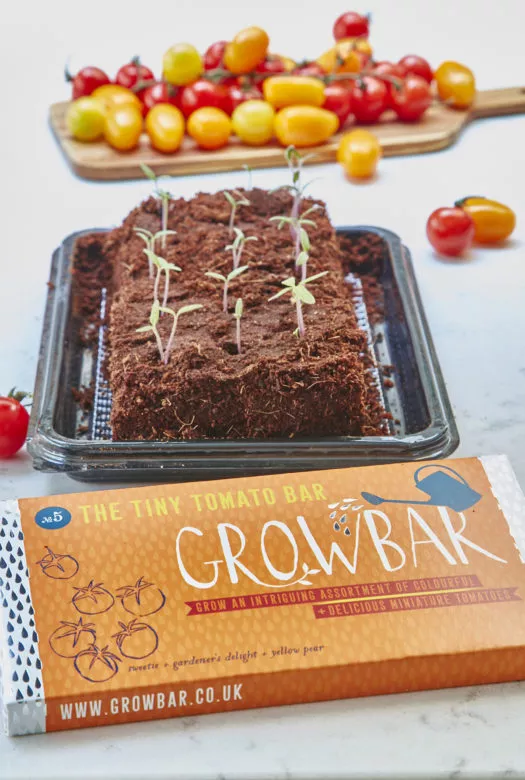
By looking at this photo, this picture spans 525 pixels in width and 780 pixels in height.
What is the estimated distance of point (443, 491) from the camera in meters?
1.43

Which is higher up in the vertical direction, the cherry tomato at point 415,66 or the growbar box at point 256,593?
the cherry tomato at point 415,66

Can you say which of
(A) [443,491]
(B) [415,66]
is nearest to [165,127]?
(B) [415,66]

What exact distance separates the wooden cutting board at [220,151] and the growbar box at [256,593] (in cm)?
151

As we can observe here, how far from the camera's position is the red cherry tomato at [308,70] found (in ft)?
9.63

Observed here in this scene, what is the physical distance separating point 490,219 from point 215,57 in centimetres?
109

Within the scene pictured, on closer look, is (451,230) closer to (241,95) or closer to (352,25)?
(241,95)

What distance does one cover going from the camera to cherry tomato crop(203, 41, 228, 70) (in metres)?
3.00

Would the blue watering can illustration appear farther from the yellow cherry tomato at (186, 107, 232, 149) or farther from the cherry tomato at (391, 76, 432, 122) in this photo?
the cherry tomato at (391, 76, 432, 122)

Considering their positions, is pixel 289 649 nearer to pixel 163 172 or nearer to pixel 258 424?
pixel 258 424

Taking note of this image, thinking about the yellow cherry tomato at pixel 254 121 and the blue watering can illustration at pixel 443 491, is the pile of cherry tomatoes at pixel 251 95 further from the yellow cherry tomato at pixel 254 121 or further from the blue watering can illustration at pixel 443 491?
the blue watering can illustration at pixel 443 491

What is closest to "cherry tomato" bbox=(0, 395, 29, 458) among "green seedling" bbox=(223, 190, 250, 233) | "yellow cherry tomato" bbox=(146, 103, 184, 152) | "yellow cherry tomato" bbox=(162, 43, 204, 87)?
"green seedling" bbox=(223, 190, 250, 233)

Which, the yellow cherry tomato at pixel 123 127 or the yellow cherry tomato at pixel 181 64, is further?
the yellow cherry tomato at pixel 181 64

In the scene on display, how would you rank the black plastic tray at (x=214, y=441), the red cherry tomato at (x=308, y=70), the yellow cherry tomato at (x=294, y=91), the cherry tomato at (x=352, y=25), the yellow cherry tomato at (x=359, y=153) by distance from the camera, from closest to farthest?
the black plastic tray at (x=214, y=441)
the yellow cherry tomato at (x=359, y=153)
the yellow cherry tomato at (x=294, y=91)
the red cherry tomato at (x=308, y=70)
the cherry tomato at (x=352, y=25)

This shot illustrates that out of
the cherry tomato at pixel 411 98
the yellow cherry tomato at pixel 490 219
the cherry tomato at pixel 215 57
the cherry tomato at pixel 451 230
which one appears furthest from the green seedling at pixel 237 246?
the cherry tomato at pixel 215 57
